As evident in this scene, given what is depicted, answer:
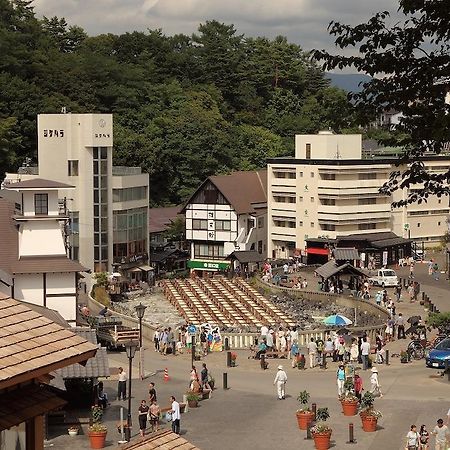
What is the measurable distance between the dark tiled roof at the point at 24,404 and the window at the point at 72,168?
5581 centimetres

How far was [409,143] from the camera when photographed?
50.6 feet

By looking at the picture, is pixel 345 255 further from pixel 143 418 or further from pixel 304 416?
pixel 143 418

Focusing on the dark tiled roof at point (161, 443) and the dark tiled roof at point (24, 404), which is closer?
the dark tiled roof at point (24, 404)

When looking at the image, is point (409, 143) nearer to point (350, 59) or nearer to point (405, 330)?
point (350, 59)

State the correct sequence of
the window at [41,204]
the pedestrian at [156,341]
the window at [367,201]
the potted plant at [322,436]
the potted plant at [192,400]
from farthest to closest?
the window at [367,201] → the pedestrian at [156,341] → the window at [41,204] → the potted plant at [192,400] → the potted plant at [322,436]

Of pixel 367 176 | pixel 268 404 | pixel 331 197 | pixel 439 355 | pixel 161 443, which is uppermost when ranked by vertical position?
pixel 367 176

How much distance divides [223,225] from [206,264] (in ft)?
10.4

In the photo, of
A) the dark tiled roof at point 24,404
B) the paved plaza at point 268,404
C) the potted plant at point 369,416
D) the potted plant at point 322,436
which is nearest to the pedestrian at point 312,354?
the paved plaza at point 268,404

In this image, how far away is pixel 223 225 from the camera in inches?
3007

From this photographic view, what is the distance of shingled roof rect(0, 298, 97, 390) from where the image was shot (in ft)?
30.0

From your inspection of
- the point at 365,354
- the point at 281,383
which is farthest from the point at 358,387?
the point at 365,354

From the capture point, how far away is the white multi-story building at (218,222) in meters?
76.0

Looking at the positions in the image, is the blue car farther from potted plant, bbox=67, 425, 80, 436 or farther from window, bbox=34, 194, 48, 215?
window, bbox=34, 194, 48, 215

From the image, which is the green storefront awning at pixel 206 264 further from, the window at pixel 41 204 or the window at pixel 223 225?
the window at pixel 41 204
